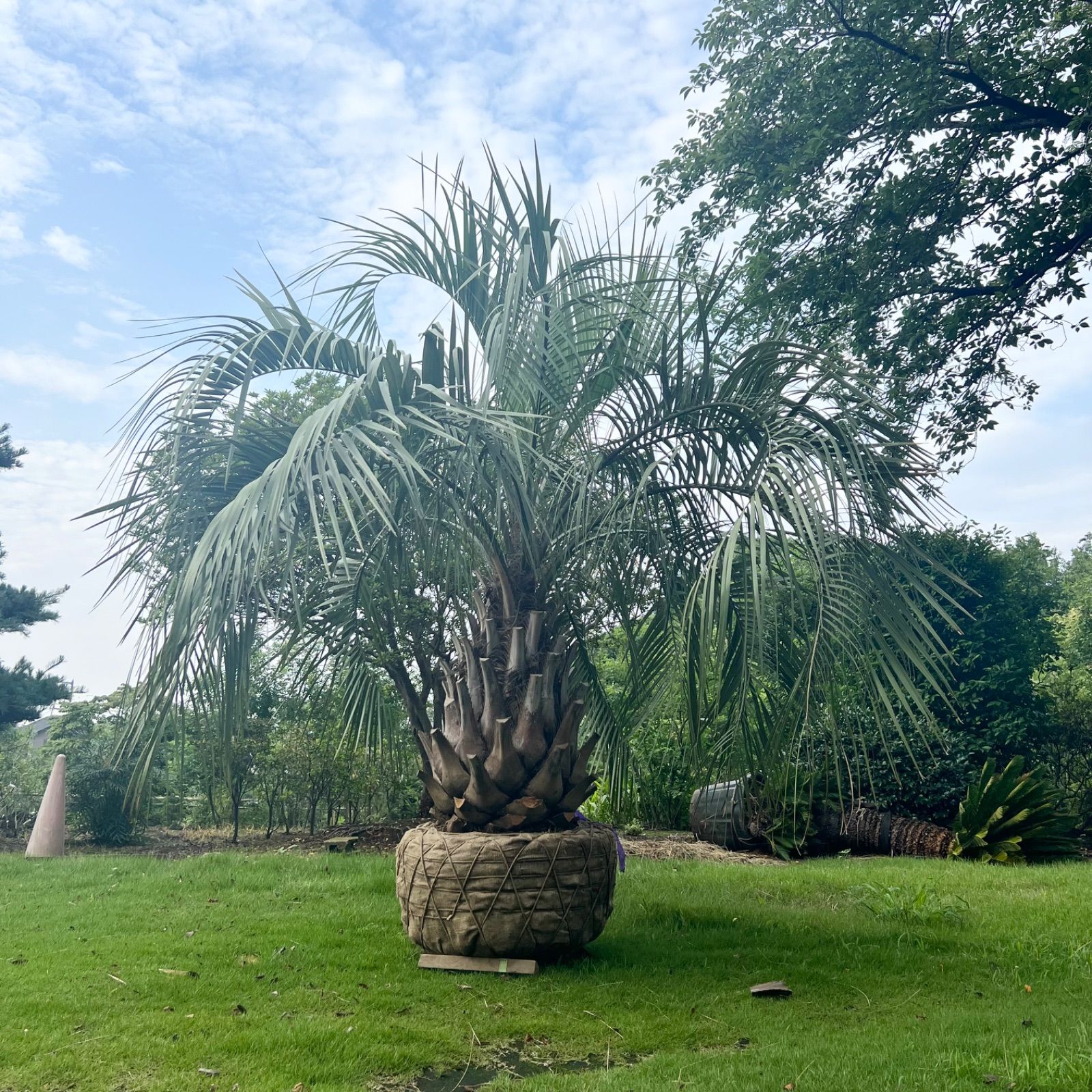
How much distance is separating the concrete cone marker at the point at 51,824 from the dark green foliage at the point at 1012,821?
921 centimetres

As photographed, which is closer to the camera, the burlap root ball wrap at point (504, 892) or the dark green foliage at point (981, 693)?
the burlap root ball wrap at point (504, 892)

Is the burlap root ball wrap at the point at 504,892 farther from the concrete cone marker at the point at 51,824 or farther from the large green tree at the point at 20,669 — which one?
the large green tree at the point at 20,669

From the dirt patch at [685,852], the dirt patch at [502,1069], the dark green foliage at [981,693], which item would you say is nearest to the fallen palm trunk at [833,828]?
the dirt patch at [685,852]

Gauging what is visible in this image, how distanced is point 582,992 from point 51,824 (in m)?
7.09

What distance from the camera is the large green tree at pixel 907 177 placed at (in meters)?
8.25

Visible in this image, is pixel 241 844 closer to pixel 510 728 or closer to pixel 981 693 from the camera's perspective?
pixel 510 728

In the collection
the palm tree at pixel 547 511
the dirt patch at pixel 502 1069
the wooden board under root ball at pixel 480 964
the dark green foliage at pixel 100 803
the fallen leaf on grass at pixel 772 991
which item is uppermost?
the palm tree at pixel 547 511

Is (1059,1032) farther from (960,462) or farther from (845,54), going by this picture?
(845,54)

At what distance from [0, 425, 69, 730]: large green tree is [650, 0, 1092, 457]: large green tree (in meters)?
9.06

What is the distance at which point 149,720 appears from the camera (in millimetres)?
3809

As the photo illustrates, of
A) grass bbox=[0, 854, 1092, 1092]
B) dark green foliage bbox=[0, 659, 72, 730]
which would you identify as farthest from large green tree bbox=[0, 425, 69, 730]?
grass bbox=[0, 854, 1092, 1092]

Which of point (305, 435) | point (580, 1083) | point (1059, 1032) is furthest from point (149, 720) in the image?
point (1059, 1032)

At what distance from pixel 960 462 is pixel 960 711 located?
3.20m

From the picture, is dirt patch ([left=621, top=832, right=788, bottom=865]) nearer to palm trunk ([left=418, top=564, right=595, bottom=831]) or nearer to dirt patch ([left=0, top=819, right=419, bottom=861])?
dirt patch ([left=0, top=819, right=419, bottom=861])
